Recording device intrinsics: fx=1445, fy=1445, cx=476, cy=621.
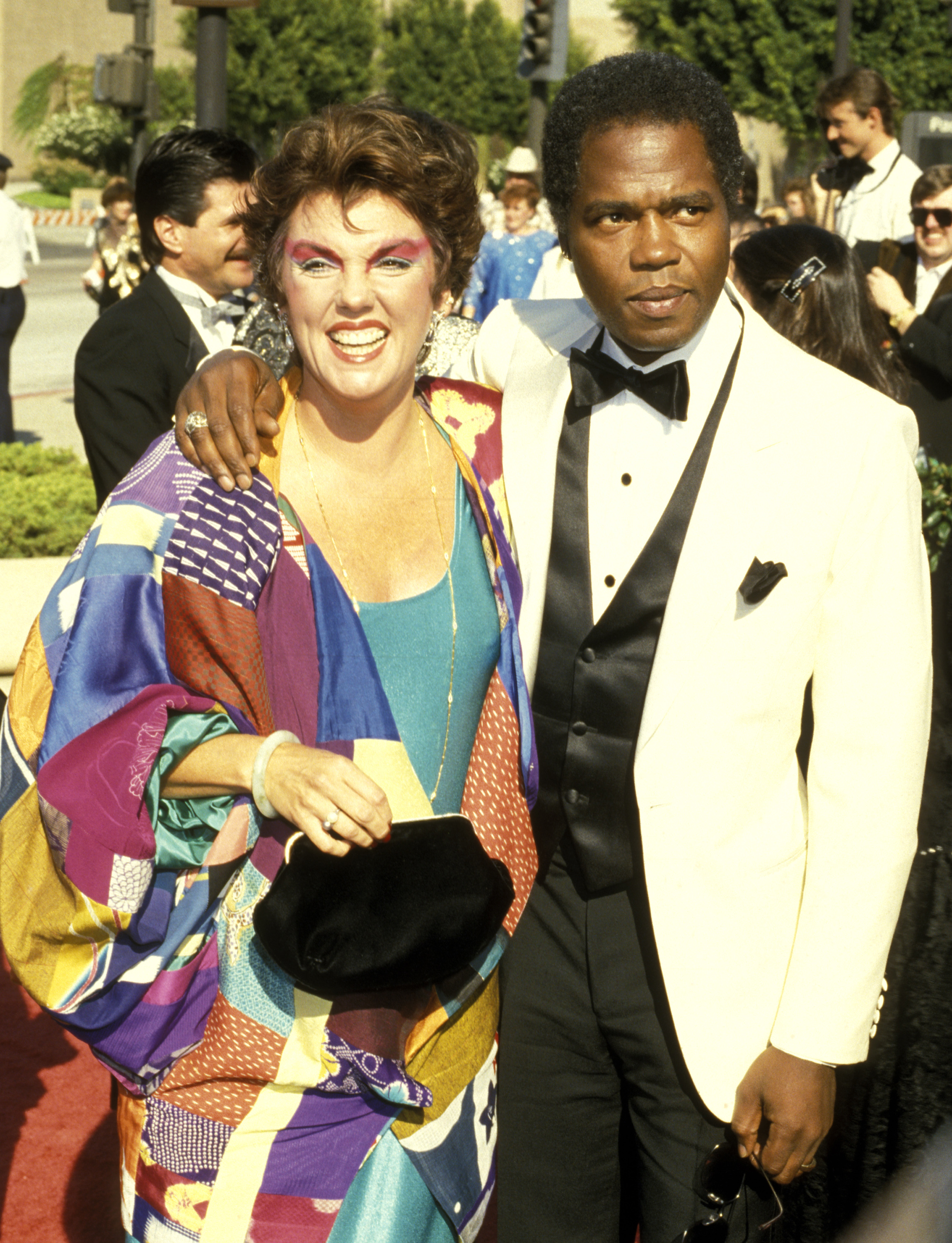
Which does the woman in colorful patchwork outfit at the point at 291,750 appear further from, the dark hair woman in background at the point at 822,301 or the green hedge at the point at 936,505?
the green hedge at the point at 936,505

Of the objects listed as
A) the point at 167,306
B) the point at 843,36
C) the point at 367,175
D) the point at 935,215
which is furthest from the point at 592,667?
the point at 843,36

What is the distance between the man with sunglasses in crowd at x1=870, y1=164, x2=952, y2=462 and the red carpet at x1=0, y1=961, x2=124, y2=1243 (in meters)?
3.31

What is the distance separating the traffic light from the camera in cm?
1129

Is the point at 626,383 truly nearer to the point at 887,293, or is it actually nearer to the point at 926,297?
the point at 887,293

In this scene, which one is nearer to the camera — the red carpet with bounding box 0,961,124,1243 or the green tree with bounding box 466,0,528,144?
the red carpet with bounding box 0,961,124,1243

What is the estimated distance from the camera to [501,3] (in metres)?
56.8

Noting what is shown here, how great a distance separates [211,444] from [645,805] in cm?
85

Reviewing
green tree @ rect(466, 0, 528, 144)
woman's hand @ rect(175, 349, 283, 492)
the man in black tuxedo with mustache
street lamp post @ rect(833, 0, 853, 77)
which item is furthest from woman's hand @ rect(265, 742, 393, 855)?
green tree @ rect(466, 0, 528, 144)

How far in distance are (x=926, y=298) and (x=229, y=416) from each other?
5.42 meters

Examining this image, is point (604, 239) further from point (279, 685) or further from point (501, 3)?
point (501, 3)

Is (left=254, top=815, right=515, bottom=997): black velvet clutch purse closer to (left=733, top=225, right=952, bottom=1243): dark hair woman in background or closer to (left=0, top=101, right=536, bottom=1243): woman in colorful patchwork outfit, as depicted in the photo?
(left=0, top=101, right=536, bottom=1243): woman in colorful patchwork outfit

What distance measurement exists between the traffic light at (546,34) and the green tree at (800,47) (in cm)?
2501

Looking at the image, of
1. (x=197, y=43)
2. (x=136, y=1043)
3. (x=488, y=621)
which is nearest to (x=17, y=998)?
(x=136, y=1043)

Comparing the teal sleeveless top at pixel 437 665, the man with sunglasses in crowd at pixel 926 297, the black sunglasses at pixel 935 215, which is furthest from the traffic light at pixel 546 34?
the teal sleeveless top at pixel 437 665
